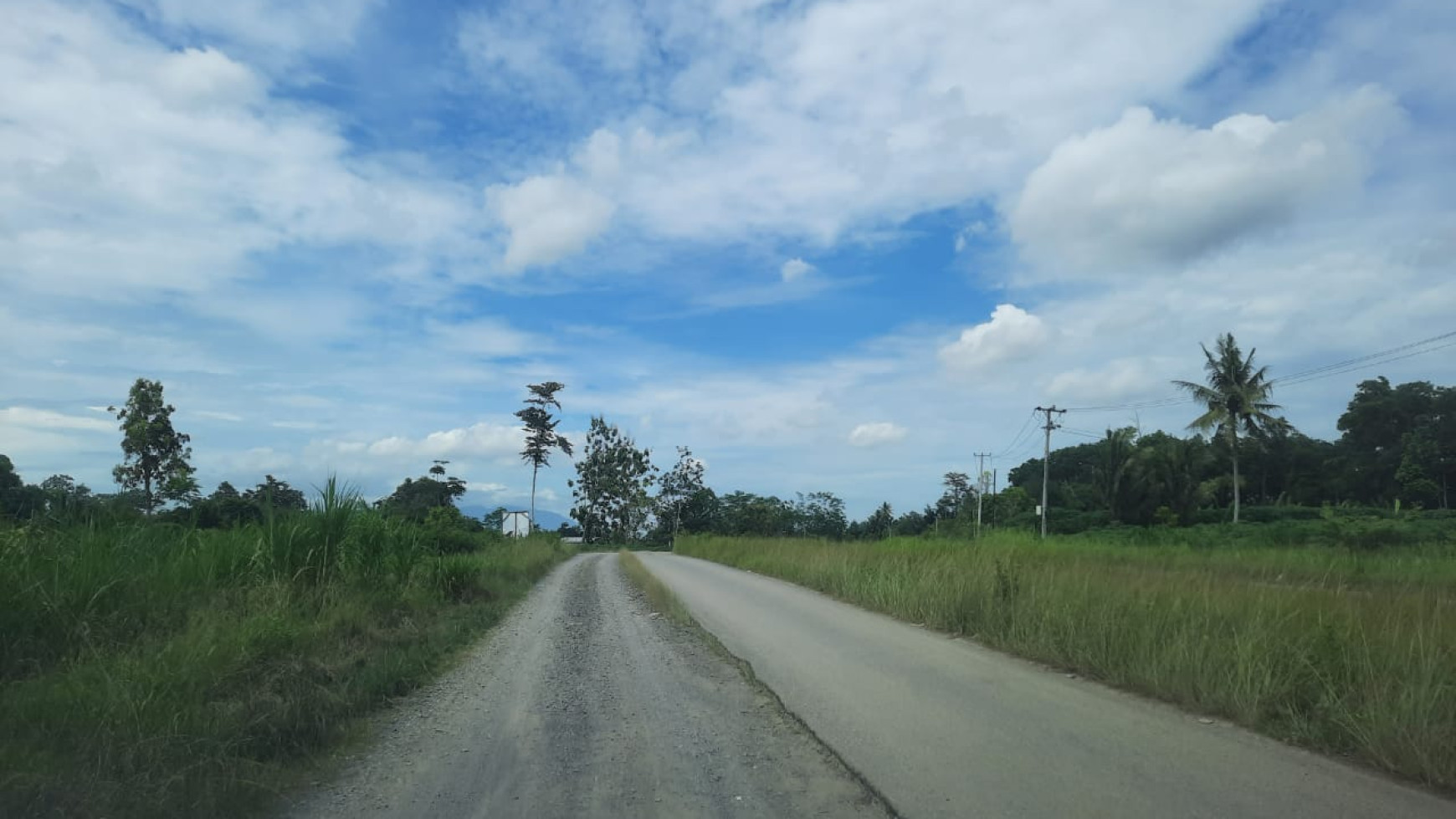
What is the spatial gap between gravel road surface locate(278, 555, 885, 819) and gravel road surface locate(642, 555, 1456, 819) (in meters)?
0.40

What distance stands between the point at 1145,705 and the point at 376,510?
47.0 ft

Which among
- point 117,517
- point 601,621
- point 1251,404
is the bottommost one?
point 601,621

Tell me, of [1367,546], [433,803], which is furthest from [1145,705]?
[1367,546]

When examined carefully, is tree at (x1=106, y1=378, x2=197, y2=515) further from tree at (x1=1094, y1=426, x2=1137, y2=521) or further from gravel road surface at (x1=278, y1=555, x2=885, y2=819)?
tree at (x1=1094, y1=426, x2=1137, y2=521)

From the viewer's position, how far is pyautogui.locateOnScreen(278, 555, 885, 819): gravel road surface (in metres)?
5.10

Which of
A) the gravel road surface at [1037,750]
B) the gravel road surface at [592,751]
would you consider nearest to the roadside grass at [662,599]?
the gravel road surface at [592,751]

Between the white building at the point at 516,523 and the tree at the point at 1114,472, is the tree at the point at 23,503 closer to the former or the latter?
the white building at the point at 516,523

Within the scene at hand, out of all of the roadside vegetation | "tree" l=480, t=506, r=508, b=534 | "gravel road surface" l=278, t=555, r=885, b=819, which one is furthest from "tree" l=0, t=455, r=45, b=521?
"tree" l=480, t=506, r=508, b=534

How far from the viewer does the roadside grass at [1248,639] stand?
5734 millimetres

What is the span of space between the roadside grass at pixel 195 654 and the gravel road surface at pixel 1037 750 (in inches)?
163

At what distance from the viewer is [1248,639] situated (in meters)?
7.44

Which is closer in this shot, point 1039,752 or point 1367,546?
point 1039,752

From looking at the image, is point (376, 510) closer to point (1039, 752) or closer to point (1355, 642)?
point (1039, 752)

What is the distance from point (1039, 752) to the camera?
19.4 ft
